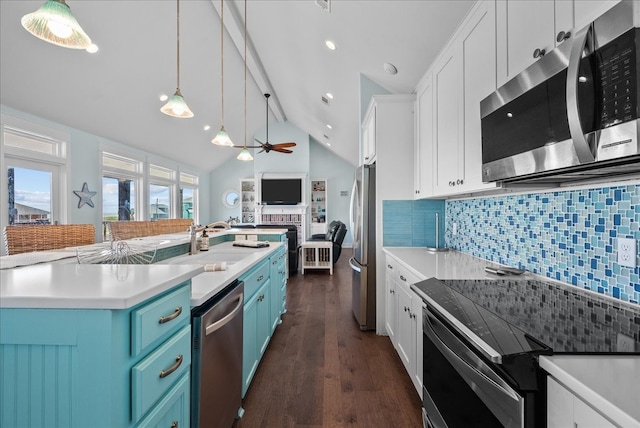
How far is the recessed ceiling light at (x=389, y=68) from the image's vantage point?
295 cm

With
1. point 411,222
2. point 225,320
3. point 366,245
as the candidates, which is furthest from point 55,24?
point 411,222

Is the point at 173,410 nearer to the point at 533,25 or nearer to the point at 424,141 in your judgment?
the point at 533,25

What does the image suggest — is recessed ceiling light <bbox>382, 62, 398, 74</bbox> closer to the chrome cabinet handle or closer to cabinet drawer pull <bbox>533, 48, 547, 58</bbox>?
cabinet drawer pull <bbox>533, 48, 547, 58</bbox>

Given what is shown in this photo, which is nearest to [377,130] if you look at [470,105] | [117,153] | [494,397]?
[470,105]

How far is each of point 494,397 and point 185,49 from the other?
5.42 m

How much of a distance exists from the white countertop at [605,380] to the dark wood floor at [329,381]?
4.39 feet

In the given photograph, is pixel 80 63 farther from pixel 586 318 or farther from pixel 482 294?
pixel 586 318

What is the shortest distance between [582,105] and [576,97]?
0.09 ft

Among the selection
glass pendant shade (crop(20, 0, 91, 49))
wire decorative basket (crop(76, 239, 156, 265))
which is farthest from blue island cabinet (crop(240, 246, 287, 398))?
glass pendant shade (crop(20, 0, 91, 49))

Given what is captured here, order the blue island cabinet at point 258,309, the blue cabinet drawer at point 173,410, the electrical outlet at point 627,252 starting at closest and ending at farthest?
1. the blue cabinet drawer at point 173,410
2. the electrical outlet at point 627,252
3. the blue island cabinet at point 258,309

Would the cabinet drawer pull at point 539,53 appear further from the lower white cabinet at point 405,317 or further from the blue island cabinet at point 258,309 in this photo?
the blue island cabinet at point 258,309

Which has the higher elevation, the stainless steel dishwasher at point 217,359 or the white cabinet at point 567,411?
the white cabinet at point 567,411

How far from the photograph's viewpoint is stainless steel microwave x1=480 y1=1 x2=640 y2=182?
2.36 feet

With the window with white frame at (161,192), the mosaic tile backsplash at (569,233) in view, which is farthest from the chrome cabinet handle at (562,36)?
the window with white frame at (161,192)
